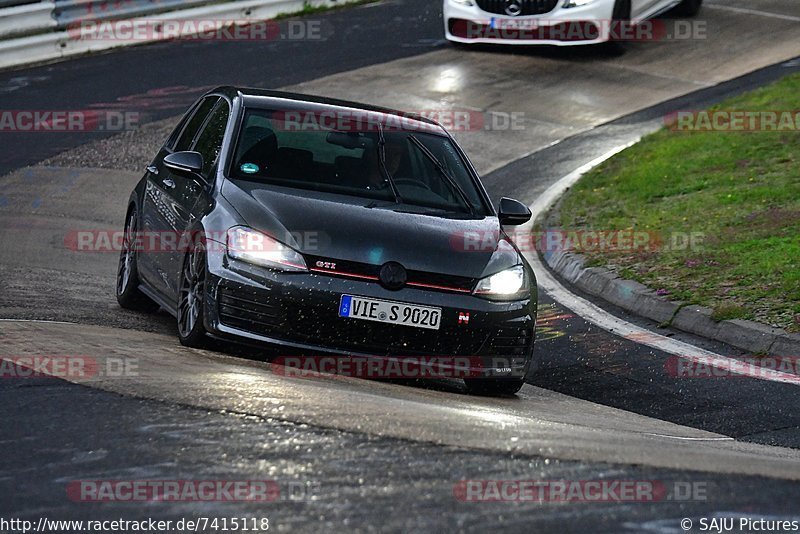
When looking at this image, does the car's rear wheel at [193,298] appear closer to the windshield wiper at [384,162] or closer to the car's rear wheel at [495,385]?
the windshield wiper at [384,162]

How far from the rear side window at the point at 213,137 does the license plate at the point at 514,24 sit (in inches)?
450

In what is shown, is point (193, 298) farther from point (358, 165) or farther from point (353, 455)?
point (353, 455)

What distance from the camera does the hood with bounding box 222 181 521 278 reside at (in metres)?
7.52

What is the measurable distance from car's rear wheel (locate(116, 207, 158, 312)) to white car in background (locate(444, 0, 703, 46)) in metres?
11.2

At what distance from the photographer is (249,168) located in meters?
8.45

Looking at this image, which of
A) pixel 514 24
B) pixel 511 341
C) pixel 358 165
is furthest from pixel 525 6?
pixel 511 341

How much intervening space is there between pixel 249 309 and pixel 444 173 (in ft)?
6.39

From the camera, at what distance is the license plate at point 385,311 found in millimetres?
7406

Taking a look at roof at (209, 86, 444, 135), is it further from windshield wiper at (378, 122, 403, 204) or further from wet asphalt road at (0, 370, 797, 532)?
wet asphalt road at (0, 370, 797, 532)

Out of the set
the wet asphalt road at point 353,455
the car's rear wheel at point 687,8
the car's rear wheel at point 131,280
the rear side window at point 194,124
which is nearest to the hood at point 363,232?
the wet asphalt road at point 353,455

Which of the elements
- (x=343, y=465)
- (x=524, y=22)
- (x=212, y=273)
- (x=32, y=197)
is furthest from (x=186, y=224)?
(x=524, y=22)

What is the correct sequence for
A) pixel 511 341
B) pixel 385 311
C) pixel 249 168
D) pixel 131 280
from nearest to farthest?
1. pixel 385 311
2. pixel 511 341
3. pixel 249 168
4. pixel 131 280

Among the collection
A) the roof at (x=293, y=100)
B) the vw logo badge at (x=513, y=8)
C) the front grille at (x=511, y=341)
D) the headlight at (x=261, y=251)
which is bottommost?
the vw logo badge at (x=513, y=8)

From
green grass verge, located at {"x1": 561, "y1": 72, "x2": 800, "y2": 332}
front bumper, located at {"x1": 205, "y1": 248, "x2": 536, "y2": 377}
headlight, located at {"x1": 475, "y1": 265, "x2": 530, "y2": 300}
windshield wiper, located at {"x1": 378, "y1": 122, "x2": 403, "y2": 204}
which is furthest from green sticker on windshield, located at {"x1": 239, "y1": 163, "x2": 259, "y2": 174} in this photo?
green grass verge, located at {"x1": 561, "y1": 72, "x2": 800, "y2": 332}
